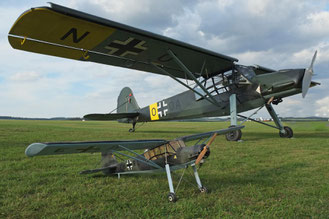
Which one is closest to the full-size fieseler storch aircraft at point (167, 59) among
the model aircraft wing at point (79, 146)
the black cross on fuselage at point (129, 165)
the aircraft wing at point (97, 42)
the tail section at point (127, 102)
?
the aircraft wing at point (97, 42)

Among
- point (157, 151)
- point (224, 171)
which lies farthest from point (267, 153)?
point (157, 151)

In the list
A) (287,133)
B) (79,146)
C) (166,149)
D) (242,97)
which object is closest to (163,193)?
(166,149)

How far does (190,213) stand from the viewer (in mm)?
2846

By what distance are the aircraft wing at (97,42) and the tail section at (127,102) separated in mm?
7632

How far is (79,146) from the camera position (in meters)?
3.16

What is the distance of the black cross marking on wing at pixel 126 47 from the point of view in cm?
800

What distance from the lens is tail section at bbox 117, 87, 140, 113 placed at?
19031 mm

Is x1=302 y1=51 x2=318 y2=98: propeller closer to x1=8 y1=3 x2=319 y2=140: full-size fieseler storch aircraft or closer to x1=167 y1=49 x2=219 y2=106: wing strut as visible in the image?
x1=8 y1=3 x2=319 y2=140: full-size fieseler storch aircraft

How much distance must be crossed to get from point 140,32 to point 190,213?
6.11 metres

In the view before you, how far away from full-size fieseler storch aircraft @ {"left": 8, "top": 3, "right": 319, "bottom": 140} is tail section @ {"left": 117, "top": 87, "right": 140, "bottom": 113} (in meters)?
4.47

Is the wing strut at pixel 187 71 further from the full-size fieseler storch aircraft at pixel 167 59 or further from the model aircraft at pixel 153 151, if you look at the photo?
the model aircraft at pixel 153 151

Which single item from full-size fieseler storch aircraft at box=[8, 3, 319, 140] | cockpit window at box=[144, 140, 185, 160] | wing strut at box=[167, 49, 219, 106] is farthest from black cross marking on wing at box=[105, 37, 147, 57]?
cockpit window at box=[144, 140, 185, 160]

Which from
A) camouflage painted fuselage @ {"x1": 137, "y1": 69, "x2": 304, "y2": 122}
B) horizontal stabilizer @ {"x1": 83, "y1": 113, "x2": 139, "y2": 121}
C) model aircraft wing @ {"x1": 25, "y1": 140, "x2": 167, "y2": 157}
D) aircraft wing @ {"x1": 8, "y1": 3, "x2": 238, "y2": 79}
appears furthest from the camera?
horizontal stabilizer @ {"x1": 83, "y1": 113, "x2": 139, "y2": 121}

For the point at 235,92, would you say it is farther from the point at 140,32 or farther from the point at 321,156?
the point at 140,32
